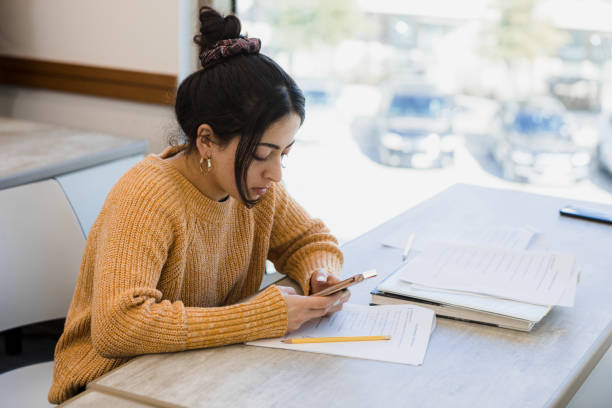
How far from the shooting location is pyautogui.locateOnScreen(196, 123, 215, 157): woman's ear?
1212mm

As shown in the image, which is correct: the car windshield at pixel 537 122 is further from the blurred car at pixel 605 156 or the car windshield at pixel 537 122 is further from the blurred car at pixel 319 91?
the blurred car at pixel 319 91

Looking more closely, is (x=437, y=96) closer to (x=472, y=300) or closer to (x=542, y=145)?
(x=542, y=145)

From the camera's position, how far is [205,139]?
1.23 metres

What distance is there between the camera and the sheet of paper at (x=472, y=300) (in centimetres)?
117

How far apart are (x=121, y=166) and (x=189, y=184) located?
881 mm

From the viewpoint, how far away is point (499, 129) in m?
2.34

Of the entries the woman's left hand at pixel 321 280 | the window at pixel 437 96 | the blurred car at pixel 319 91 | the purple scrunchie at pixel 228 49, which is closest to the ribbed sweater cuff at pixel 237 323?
the woman's left hand at pixel 321 280

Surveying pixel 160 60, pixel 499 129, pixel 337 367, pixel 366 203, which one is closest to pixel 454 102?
pixel 499 129

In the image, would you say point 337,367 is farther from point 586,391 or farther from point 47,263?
point 47,263

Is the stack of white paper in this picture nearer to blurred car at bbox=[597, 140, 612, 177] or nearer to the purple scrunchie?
the purple scrunchie

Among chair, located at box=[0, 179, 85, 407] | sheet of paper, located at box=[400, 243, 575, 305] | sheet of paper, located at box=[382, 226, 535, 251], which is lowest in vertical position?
chair, located at box=[0, 179, 85, 407]

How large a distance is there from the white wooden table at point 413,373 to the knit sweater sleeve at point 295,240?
0.18 meters

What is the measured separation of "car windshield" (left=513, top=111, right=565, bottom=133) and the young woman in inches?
45.1

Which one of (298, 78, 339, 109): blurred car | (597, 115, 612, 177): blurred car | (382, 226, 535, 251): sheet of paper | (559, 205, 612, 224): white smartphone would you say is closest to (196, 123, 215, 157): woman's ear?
(382, 226, 535, 251): sheet of paper
